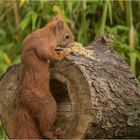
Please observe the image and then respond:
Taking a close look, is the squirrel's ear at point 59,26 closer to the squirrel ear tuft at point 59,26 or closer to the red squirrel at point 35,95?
the squirrel ear tuft at point 59,26

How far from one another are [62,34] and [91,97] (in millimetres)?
687

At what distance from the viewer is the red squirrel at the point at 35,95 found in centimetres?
372

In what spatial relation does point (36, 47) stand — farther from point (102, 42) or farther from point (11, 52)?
point (11, 52)

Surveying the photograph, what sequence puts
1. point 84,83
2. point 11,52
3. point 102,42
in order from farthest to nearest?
1. point 11,52
2. point 102,42
3. point 84,83

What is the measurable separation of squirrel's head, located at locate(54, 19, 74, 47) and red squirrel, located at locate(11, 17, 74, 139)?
0.25m

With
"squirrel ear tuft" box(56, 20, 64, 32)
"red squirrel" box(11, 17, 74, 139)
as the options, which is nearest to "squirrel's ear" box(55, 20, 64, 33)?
"squirrel ear tuft" box(56, 20, 64, 32)

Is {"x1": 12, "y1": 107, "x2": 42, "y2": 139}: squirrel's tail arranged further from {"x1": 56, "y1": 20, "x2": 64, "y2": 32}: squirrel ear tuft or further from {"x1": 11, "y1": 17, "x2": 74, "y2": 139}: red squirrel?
{"x1": 56, "y1": 20, "x2": 64, "y2": 32}: squirrel ear tuft

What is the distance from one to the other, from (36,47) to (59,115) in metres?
0.48

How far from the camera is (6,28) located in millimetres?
6840

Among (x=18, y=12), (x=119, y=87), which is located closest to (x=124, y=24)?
(x=18, y=12)

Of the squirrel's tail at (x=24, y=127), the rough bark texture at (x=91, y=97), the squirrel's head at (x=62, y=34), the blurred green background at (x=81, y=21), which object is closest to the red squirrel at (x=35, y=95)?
the squirrel's tail at (x=24, y=127)

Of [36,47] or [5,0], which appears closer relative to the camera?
[36,47]

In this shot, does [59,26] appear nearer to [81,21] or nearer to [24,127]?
[24,127]

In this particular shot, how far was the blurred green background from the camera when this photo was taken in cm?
589
